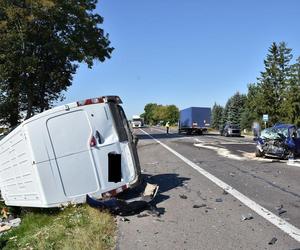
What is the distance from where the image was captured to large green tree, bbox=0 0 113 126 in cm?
3688

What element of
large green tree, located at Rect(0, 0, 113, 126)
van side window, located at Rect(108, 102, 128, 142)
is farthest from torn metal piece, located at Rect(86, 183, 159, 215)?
large green tree, located at Rect(0, 0, 113, 126)

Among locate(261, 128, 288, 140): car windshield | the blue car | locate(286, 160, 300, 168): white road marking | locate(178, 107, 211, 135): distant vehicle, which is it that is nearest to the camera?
locate(286, 160, 300, 168): white road marking

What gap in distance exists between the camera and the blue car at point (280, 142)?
19984 millimetres

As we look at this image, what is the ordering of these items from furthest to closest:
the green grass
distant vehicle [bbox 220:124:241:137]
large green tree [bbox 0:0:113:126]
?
distant vehicle [bbox 220:124:241:137] → large green tree [bbox 0:0:113:126] → the green grass

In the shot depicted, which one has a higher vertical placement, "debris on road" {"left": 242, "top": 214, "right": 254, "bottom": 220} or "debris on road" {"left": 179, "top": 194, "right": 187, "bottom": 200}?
"debris on road" {"left": 179, "top": 194, "right": 187, "bottom": 200}

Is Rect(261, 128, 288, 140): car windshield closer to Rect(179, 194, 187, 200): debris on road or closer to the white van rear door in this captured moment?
Rect(179, 194, 187, 200): debris on road

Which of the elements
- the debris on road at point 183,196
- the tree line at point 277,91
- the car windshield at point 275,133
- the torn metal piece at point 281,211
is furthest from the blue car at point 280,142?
the tree line at point 277,91

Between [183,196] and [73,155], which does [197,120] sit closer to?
[183,196]

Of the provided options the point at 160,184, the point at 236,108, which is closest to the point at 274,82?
the point at 236,108

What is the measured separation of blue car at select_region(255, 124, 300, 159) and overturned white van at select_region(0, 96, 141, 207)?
1222cm

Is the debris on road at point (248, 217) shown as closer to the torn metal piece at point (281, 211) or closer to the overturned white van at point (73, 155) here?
the torn metal piece at point (281, 211)

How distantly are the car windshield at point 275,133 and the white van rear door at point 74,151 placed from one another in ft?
43.5

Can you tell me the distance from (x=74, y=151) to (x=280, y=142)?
43.4ft

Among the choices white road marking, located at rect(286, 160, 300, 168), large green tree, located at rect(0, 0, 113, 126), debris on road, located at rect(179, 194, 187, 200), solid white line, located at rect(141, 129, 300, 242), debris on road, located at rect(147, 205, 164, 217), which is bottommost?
white road marking, located at rect(286, 160, 300, 168)
